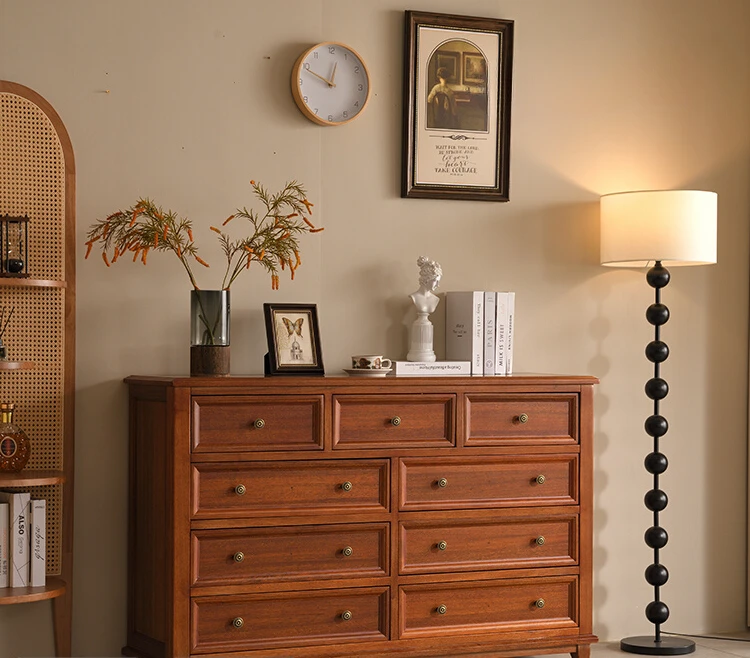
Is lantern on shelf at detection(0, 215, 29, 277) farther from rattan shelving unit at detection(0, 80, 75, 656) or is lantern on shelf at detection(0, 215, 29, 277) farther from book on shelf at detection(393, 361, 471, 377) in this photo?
book on shelf at detection(393, 361, 471, 377)

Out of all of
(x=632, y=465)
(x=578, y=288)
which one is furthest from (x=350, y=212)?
Answer: (x=632, y=465)

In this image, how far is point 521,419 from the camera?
3.43 meters

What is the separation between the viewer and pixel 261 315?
3.66 meters

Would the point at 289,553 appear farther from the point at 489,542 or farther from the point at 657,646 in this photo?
the point at 657,646

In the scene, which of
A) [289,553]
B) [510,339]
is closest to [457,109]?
[510,339]

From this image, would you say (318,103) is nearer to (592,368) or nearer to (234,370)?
(234,370)

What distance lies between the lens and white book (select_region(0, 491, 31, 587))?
10.5ft

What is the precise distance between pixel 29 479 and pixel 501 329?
165 cm

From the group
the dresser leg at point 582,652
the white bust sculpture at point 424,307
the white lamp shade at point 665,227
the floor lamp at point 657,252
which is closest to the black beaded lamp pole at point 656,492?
the floor lamp at point 657,252

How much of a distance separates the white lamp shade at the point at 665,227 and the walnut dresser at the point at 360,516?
1.88 feet

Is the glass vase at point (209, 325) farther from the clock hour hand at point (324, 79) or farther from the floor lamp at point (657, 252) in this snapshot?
the floor lamp at point (657, 252)

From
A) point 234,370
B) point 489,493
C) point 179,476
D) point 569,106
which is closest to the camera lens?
point 179,476

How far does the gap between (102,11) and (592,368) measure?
7.33 ft

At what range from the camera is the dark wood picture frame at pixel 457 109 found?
3.80 metres
